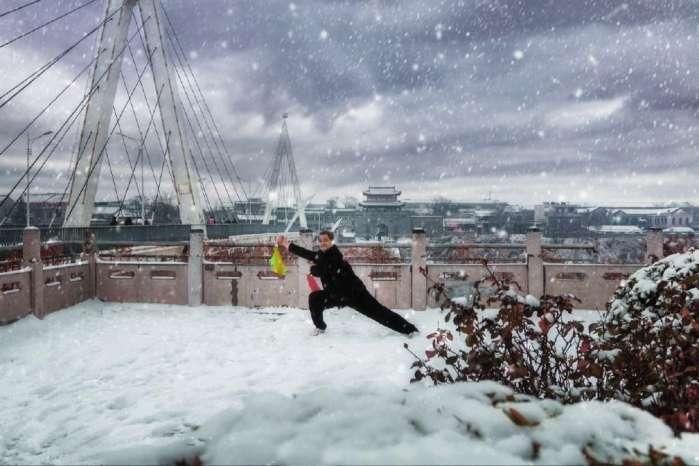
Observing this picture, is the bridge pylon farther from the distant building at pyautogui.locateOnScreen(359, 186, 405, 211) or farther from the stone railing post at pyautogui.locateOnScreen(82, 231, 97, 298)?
the distant building at pyautogui.locateOnScreen(359, 186, 405, 211)

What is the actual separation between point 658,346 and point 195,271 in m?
8.39

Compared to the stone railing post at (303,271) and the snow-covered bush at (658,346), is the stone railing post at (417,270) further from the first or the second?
the snow-covered bush at (658,346)

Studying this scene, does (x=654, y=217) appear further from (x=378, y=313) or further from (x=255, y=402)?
(x=255, y=402)

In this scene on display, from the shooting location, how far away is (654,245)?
9180 mm

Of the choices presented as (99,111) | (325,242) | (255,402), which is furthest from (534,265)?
(99,111)

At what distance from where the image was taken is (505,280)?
3551mm

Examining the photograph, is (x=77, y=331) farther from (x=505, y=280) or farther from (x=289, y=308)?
(x=505, y=280)

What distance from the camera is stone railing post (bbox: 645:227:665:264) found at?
9.12 m

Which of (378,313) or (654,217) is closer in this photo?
(378,313)

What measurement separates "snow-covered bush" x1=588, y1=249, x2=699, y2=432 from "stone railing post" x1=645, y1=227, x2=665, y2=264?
20.3ft

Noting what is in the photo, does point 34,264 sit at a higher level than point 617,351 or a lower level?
higher

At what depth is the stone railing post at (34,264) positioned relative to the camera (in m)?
7.78

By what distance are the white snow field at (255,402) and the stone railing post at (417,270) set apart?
1.06ft

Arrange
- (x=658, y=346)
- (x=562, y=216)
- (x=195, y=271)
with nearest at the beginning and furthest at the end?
(x=658, y=346)
(x=195, y=271)
(x=562, y=216)
